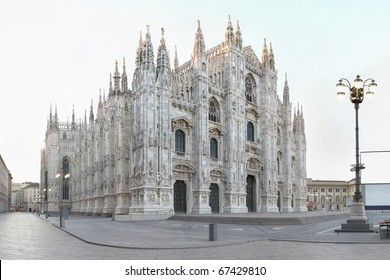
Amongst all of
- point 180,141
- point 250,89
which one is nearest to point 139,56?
point 180,141

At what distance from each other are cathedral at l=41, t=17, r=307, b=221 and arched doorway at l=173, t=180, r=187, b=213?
4.0 inches

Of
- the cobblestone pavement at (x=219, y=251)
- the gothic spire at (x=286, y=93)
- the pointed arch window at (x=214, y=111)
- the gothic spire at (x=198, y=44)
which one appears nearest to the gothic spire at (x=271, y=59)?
the gothic spire at (x=286, y=93)

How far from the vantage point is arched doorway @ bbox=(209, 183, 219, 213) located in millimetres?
45500

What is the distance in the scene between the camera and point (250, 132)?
174 feet

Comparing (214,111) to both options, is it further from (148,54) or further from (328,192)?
(328,192)

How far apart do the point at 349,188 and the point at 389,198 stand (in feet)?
373

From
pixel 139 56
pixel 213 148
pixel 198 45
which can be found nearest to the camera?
pixel 139 56

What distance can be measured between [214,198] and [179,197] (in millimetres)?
5280

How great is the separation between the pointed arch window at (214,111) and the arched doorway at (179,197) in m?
8.65

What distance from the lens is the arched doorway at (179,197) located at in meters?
41.8

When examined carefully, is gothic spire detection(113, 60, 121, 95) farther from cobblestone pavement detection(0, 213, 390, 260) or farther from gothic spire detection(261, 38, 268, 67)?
cobblestone pavement detection(0, 213, 390, 260)

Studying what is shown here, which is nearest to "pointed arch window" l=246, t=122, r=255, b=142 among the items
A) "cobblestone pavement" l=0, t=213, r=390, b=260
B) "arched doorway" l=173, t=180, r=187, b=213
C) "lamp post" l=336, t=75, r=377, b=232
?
"arched doorway" l=173, t=180, r=187, b=213

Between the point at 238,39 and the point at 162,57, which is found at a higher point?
the point at 238,39

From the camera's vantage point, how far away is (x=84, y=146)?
70.2 m
